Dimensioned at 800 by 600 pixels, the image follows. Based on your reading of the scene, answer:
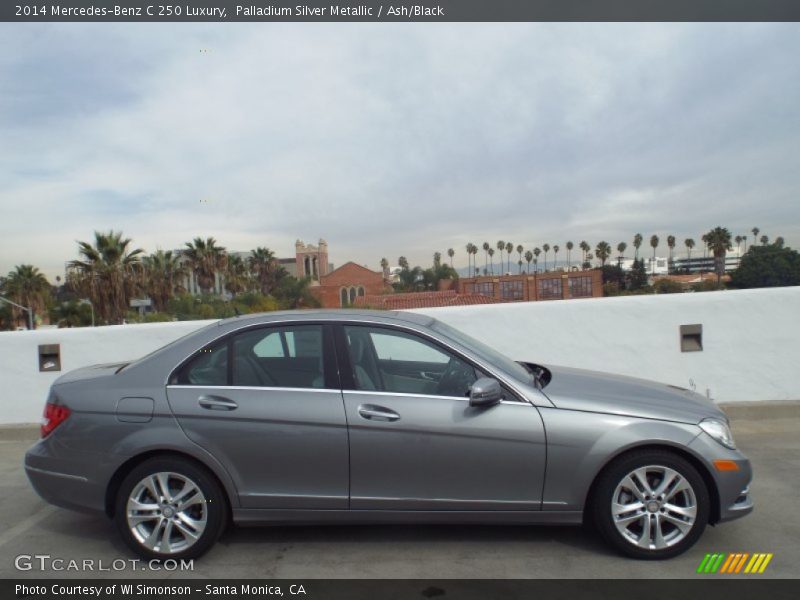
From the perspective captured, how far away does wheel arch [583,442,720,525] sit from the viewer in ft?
12.1

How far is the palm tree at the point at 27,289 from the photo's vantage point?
45000mm

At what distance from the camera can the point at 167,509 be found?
3.80 m

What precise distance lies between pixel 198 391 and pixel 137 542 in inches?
37.4

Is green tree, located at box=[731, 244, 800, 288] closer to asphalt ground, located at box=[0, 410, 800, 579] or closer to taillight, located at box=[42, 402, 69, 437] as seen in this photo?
asphalt ground, located at box=[0, 410, 800, 579]

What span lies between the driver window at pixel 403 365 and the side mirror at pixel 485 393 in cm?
15

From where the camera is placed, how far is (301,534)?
425 cm

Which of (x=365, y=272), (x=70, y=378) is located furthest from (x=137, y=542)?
(x=365, y=272)

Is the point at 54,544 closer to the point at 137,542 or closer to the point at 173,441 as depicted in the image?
the point at 137,542

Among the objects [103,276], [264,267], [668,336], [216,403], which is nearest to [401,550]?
[216,403]

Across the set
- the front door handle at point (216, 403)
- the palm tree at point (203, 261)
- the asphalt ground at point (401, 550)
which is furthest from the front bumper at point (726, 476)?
the palm tree at point (203, 261)

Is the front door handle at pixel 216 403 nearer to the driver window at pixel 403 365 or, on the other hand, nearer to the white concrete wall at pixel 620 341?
the driver window at pixel 403 365

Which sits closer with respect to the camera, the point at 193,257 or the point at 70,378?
the point at 70,378

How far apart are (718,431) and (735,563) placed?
29.3 inches

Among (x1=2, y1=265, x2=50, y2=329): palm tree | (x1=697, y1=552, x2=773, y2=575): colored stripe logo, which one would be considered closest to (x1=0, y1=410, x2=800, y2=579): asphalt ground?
(x1=697, y1=552, x2=773, y2=575): colored stripe logo
